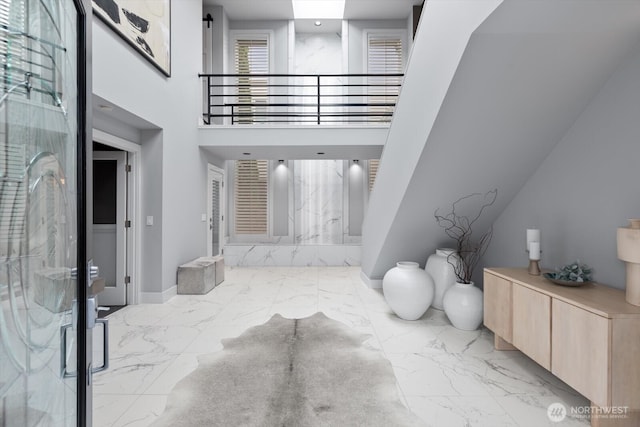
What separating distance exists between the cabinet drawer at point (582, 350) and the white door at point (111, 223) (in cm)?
446

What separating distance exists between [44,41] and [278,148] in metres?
4.29

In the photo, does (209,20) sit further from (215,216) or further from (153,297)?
(153,297)

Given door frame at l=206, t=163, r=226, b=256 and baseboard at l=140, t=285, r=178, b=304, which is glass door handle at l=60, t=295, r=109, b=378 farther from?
door frame at l=206, t=163, r=226, b=256

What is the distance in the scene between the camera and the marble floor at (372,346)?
1809mm

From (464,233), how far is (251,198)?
15.3ft

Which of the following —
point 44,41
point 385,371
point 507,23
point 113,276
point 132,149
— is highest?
point 507,23

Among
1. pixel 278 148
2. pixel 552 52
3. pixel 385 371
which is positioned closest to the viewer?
pixel 552 52

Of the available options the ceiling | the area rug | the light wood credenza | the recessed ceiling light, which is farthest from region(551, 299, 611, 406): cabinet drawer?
the recessed ceiling light

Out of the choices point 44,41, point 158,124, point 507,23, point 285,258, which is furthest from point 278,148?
point 44,41

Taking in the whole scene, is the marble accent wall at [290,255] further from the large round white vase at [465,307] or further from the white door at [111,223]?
the large round white vase at [465,307]

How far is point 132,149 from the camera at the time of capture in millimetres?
3725

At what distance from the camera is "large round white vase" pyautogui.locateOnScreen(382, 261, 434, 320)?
Answer: 3.13 m

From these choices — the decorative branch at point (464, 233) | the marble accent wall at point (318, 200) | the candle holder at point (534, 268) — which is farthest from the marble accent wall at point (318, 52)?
the candle holder at point (534, 268)

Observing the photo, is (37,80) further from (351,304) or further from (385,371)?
(351,304)
